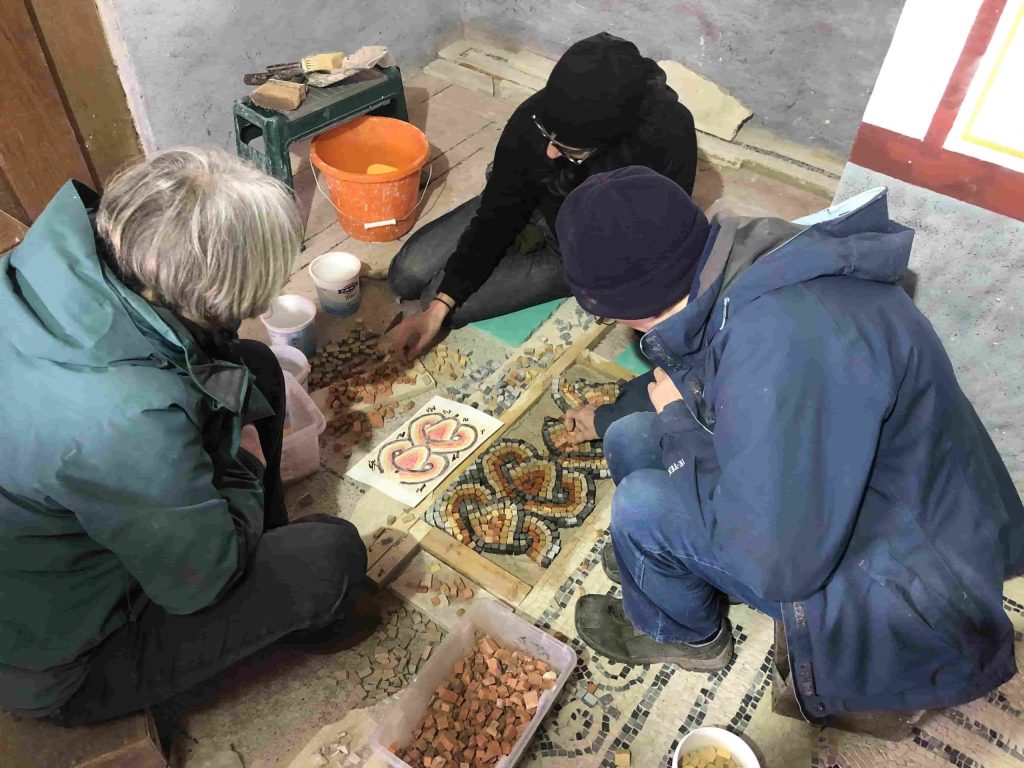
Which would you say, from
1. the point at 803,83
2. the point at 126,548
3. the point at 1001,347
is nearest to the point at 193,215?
the point at 126,548

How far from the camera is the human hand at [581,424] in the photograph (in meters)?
2.49

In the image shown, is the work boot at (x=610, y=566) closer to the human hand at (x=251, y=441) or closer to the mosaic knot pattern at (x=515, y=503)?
the mosaic knot pattern at (x=515, y=503)

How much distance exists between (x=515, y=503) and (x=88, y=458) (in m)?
1.32

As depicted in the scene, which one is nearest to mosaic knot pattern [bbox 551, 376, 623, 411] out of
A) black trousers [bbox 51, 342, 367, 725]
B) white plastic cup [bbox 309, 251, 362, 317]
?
white plastic cup [bbox 309, 251, 362, 317]

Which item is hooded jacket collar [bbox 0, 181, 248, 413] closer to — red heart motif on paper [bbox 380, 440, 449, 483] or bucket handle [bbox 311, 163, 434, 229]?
red heart motif on paper [bbox 380, 440, 449, 483]

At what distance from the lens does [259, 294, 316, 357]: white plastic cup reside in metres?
2.73

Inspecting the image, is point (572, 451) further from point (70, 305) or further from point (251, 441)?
point (70, 305)

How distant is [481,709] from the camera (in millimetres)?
Answer: 1902

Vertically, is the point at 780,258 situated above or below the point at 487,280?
above

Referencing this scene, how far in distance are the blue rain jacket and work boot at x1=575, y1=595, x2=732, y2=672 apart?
363 millimetres

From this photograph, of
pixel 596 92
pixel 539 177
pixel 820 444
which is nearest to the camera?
pixel 820 444

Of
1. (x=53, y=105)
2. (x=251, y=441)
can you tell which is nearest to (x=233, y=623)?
(x=251, y=441)

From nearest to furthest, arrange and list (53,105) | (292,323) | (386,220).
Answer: (292,323), (53,105), (386,220)

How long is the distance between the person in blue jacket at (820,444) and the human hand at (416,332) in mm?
1258
